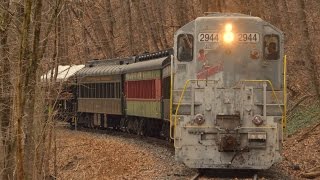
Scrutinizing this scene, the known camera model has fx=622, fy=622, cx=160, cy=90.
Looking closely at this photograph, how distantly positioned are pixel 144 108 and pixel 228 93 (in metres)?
9.39

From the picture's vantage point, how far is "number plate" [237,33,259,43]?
14.4 m

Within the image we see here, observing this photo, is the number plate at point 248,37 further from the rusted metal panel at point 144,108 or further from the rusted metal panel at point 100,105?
the rusted metal panel at point 100,105

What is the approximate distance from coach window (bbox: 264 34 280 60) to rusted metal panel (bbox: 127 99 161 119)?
658 centimetres

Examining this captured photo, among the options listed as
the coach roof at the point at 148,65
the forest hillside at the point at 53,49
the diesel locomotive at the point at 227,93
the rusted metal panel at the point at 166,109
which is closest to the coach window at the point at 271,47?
the diesel locomotive at the point at 227,93

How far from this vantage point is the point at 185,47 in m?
14.5

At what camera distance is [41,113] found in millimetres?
16781

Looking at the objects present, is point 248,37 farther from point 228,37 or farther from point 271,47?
point 271,47

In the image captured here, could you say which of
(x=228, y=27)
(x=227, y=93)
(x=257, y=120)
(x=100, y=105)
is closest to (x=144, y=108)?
(x=100, y=105)

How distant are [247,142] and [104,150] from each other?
9.03m

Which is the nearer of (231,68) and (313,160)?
(231,68)

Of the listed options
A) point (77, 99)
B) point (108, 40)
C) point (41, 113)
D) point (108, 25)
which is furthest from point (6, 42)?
point (108, 25)

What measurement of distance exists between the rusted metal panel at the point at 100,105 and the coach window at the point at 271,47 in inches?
515

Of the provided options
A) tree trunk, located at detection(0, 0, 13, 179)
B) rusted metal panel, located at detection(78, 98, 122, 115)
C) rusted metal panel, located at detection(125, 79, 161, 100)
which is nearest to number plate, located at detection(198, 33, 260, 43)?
tree trunk, located at detection(0, 0, 13, 179)

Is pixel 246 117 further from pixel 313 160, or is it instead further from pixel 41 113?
pixel 41 113
